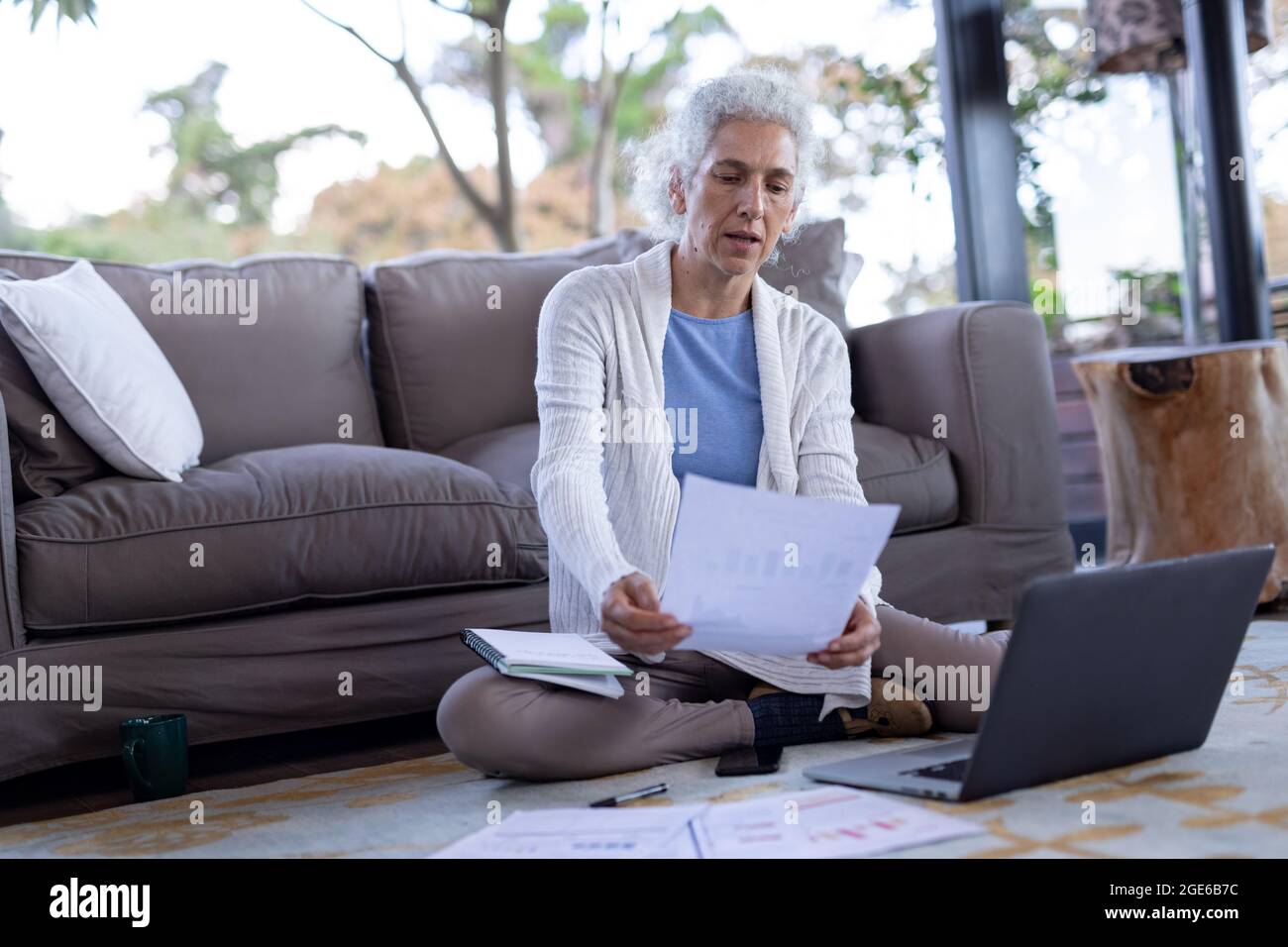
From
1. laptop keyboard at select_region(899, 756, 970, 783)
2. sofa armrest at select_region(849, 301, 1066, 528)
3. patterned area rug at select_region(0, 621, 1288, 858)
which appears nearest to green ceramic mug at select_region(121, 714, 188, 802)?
patterned area rug at select_region(0, 621, 1288, 858)

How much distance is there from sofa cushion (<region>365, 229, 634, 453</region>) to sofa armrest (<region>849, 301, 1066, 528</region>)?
2.73 ft

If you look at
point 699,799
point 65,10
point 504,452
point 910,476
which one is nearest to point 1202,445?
point 910,476

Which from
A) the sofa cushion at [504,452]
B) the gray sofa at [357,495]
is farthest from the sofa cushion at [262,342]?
the sofa cushion at [504,452]

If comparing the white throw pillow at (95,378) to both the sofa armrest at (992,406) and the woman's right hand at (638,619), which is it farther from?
the sofa armrest at (992,406)

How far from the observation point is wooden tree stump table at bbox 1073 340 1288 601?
2887 mm

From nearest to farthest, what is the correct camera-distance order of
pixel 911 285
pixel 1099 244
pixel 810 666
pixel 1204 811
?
pixel 1204 811 → pixel 810 666 → pixel 1099 244 → pixel 911 285

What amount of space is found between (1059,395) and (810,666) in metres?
3.01

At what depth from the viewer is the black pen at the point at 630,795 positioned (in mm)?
1432

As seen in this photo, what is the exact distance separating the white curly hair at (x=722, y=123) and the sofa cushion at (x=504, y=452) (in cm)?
54
